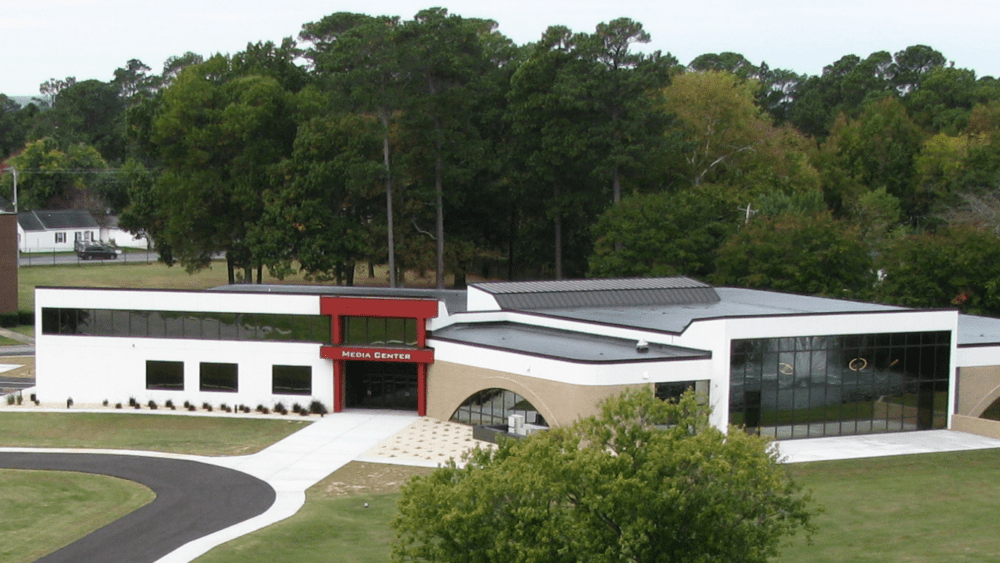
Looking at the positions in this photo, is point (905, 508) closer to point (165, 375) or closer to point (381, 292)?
point (381, 292)

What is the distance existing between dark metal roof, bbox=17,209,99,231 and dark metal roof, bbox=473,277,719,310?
258 ft

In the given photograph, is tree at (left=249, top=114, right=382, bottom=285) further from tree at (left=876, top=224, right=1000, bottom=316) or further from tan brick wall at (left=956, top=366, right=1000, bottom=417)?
tan brick wall at (left=956, top=366, right=1000, bottom=417)

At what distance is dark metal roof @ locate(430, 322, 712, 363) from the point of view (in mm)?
44812

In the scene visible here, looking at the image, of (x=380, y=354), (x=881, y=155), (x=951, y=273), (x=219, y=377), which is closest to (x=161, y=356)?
(x=219, y=377)

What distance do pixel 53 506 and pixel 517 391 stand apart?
1804 centimetres

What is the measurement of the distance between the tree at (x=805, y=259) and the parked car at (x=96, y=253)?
68556mm

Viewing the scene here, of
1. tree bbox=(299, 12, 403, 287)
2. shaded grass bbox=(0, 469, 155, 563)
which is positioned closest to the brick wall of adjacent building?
tree bbox=(299, 12, 403, 287)

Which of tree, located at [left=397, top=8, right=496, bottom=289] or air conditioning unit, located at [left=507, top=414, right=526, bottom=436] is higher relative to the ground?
tree, located at [left=397, top=8, right=496, bottom=289]

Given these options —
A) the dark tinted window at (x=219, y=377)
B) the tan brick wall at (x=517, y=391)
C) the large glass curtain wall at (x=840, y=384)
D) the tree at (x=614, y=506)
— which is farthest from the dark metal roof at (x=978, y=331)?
the dark tinted window at (x=219, y=377)

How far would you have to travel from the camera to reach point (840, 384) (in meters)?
47.1

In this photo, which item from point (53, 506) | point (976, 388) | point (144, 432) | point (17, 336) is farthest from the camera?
point (17, 336)

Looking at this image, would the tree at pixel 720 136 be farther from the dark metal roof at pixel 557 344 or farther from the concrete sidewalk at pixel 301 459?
the concrete sidewalk at pixel 301 459

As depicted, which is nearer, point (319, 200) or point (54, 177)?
point (319, 200)

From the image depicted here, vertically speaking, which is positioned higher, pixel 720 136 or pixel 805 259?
pixel 720 136
